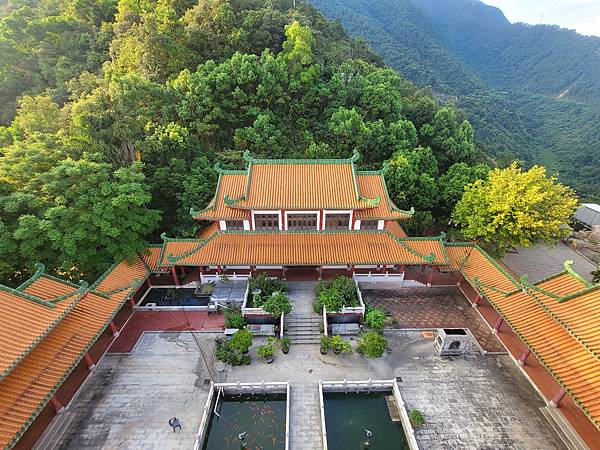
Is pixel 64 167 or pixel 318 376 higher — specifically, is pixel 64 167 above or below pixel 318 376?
above

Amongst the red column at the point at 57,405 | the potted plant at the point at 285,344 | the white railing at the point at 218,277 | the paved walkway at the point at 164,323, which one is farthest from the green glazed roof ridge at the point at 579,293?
the red column at the point at 57,405

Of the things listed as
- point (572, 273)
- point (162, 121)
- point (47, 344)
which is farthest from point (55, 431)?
point (572, 273)

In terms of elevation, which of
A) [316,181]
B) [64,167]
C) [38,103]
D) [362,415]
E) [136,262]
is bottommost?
[362,415]

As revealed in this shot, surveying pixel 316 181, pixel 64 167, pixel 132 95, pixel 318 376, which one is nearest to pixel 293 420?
pixel 318 376

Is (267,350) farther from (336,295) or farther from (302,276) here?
(302,276)

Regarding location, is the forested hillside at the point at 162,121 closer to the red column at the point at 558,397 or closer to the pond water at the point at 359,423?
the pond water at the point at 359,423

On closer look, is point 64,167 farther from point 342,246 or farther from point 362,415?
point 362,415

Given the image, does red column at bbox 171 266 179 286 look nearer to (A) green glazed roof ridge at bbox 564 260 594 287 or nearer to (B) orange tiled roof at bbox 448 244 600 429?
(B) orange tiled roof at bbox 448 244 600 429
